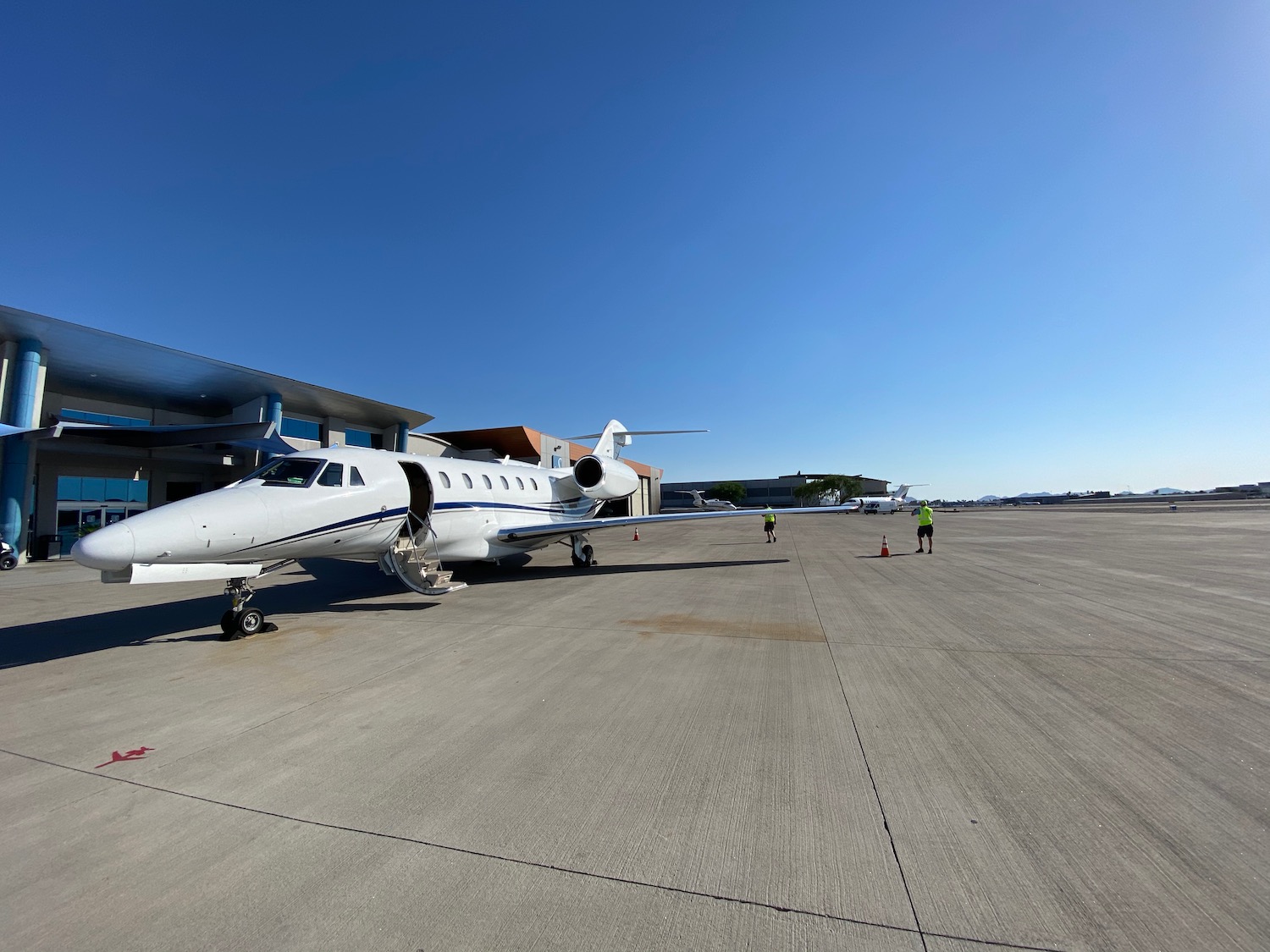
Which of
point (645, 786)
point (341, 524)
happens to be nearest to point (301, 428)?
point (341, 524)

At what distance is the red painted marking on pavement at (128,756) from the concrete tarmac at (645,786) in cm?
2

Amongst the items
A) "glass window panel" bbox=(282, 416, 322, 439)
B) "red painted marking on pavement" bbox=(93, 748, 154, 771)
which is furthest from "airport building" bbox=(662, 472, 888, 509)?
"red painted marking on pavement" bbox=(93, 748, 154, 771)

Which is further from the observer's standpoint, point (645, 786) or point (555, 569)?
point (555, 569)

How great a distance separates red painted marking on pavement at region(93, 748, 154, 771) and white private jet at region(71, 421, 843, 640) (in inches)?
101

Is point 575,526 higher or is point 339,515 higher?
point 339,515

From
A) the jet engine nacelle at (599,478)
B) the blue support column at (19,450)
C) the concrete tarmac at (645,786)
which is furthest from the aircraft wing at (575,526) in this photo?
the blue support column at (19,450)

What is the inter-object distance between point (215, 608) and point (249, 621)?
302 centimetres

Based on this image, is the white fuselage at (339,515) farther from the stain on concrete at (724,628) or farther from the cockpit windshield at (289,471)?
the stain on concrete at (724,628)

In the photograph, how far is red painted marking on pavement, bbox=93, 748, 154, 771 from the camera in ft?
11.6

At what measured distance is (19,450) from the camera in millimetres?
16234

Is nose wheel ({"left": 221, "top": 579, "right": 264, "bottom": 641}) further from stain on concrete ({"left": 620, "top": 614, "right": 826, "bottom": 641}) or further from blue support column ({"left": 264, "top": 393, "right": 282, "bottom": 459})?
blue support column ({"left": 264, "top": 393, "right": 282, "bottom": 459})

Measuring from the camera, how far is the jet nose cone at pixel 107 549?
518cm

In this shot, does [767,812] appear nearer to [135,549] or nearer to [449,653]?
[449,653]

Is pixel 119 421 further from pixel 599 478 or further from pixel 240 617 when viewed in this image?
pixel 240 617
